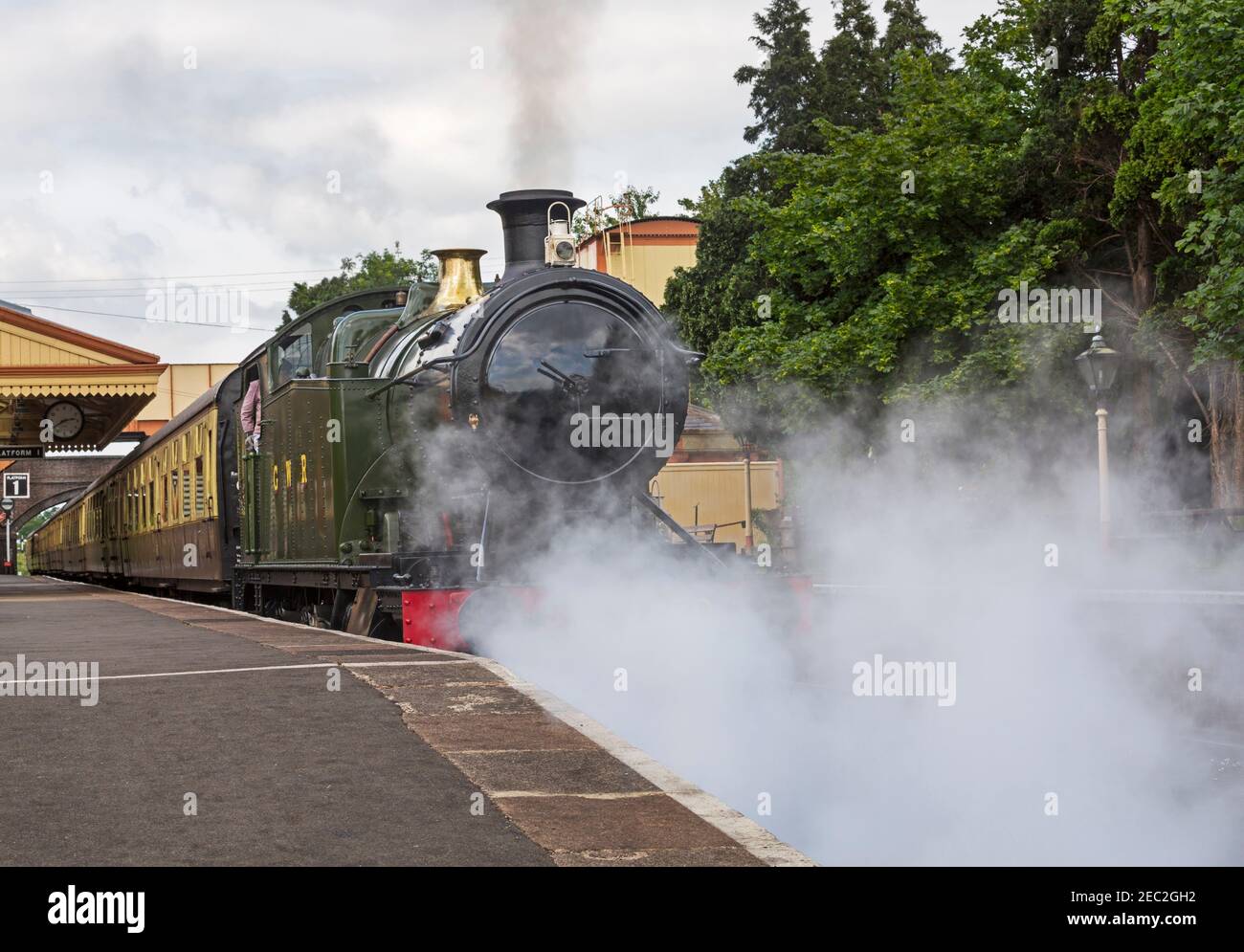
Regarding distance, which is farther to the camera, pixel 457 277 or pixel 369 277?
pixel 369 277

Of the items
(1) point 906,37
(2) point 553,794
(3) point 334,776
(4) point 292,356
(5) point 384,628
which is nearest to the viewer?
(2) point 553,794

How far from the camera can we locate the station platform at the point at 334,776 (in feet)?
14.0

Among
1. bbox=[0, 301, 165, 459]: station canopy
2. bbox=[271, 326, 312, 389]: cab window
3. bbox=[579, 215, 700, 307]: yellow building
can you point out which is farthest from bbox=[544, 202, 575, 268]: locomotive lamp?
bbox=[579, 215, 700, 307]: yellow building

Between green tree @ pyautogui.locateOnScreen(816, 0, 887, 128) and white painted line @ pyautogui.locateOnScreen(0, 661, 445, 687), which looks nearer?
white painted line @ pyautogui.locateOnScreen(0, 661, 445, 687)

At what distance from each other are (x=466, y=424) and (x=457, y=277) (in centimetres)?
196

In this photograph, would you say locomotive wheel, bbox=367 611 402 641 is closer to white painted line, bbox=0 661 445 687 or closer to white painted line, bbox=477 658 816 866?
white painted line, bbox=0 661 445 687

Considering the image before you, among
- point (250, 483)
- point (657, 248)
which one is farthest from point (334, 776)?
point (657, 248)

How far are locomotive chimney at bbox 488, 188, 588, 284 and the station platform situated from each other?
12.0 feet

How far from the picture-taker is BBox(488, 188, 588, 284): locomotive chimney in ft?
36.1

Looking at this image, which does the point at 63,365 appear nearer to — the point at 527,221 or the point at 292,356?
the point at 292,356

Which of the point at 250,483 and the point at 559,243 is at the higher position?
the point at 559,243

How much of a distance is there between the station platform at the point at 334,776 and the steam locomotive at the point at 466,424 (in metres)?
1.63

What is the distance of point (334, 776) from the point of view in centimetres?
529
